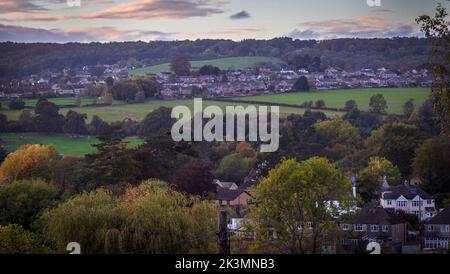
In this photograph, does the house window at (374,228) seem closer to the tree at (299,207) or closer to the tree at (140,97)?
the tree at (299,207)

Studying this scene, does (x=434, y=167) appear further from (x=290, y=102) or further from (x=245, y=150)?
(x=290, y=102)

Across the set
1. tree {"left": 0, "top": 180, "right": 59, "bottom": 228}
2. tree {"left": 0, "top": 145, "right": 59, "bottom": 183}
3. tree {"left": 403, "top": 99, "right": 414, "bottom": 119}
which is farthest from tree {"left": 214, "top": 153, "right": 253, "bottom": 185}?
tree {"left": 0, "top": 180, "right": 59, "bottom": 228}

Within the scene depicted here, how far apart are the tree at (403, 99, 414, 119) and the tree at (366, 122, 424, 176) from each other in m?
10.7

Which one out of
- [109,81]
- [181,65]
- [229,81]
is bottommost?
[229,81]

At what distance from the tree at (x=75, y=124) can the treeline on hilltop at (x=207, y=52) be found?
7830 mm

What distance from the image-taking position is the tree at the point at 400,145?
2608 inches

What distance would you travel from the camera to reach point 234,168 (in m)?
66.4

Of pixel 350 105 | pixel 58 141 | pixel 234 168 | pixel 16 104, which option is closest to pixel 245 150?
pixel 234 168

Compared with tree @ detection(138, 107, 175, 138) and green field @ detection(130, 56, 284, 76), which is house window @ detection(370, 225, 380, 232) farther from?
green field @ detection(130, 56, 284, 76)

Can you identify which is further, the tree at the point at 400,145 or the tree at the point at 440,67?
the tree at the point at 400,145

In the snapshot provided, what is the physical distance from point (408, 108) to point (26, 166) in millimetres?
36483

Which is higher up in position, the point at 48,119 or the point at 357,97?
the point at 48,119

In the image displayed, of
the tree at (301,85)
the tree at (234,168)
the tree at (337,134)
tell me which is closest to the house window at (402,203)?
the tree at (234,168)

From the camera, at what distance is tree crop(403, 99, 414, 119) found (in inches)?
3116
